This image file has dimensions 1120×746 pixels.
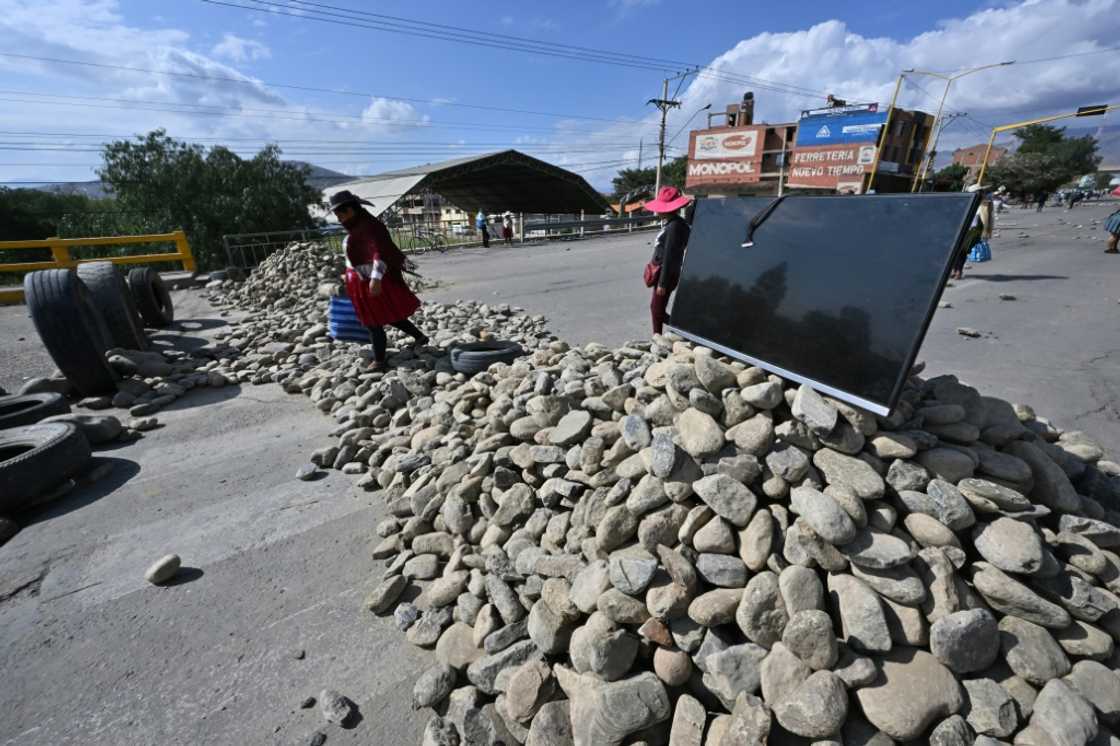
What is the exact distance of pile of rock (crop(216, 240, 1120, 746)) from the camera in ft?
4.97

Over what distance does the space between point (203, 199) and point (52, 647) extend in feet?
61.3

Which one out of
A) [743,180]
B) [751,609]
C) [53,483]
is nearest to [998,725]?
[751,609]

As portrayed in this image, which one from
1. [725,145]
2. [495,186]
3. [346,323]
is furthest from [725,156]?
[346,323]

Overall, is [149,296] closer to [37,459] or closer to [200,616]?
[37,459]

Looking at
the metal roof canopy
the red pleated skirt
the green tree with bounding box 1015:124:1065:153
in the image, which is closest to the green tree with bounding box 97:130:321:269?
the metal roof canopy

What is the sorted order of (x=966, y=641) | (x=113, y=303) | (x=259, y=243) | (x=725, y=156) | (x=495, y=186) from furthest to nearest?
(x=725, y=156), (x=495, y=186), (x=259, y=243), (x=113, y=303), (x=966, y=641)

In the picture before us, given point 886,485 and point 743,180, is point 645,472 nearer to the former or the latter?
point 886,485

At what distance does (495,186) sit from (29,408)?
102 feet

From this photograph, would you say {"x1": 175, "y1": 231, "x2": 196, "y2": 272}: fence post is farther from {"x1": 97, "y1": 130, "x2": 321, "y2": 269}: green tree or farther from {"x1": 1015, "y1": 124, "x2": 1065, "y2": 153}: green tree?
{"x1": 1015, "y1": 124, "x2": 1065, "y2": 153}: green tree

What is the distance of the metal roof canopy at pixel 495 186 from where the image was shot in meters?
23.1

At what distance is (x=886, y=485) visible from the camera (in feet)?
6.36

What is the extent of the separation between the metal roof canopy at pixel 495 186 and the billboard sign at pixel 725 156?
781 inches

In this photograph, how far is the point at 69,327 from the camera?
15.1 ft

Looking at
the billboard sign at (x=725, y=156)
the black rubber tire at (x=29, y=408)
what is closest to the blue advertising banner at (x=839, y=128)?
the billboard sign at (x=725, y=156)
